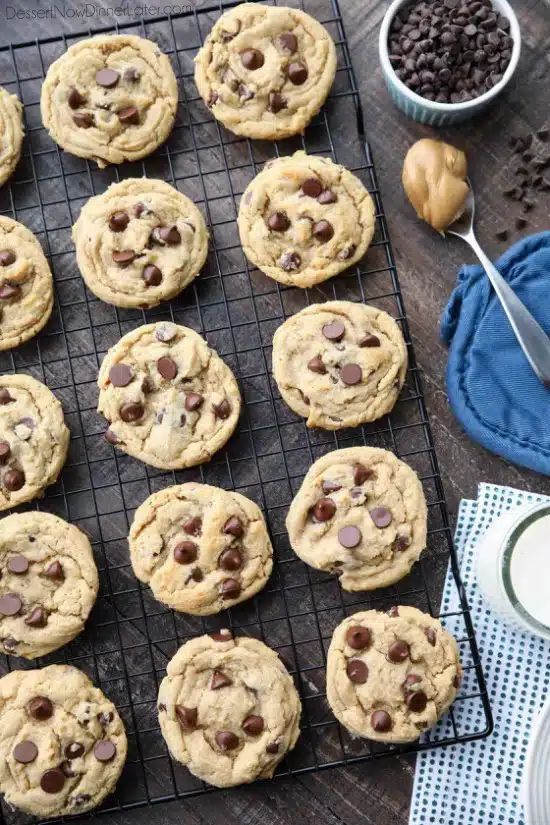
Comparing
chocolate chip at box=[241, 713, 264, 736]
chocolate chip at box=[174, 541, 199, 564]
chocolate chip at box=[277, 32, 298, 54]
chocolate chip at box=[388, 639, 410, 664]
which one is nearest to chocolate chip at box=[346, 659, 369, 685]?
chocolate chip at box=[388, 639, 410, 664]

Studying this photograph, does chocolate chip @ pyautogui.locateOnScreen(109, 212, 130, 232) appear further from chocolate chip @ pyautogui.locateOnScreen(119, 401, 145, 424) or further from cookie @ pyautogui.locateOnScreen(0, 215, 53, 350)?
chocolate chip @ pyautogui.locateOnScreen(119, 401, 145, 424)

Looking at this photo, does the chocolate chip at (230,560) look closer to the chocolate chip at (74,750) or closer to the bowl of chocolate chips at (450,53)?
the chocolate chip at (74,750)

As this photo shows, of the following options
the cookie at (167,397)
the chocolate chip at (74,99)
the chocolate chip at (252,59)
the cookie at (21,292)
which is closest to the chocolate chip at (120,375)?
the cookie at (167,397)

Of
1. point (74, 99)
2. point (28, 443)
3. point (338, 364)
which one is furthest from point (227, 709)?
point (74, 99)

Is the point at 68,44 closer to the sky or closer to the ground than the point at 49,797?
closer to the sky

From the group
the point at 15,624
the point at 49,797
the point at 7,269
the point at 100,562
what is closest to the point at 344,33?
the point at 7,269

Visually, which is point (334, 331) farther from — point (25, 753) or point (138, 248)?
point (25, 753)

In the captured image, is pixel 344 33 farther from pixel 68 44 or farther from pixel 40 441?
pixel 40 441

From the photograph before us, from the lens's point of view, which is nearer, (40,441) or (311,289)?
(40,441)
